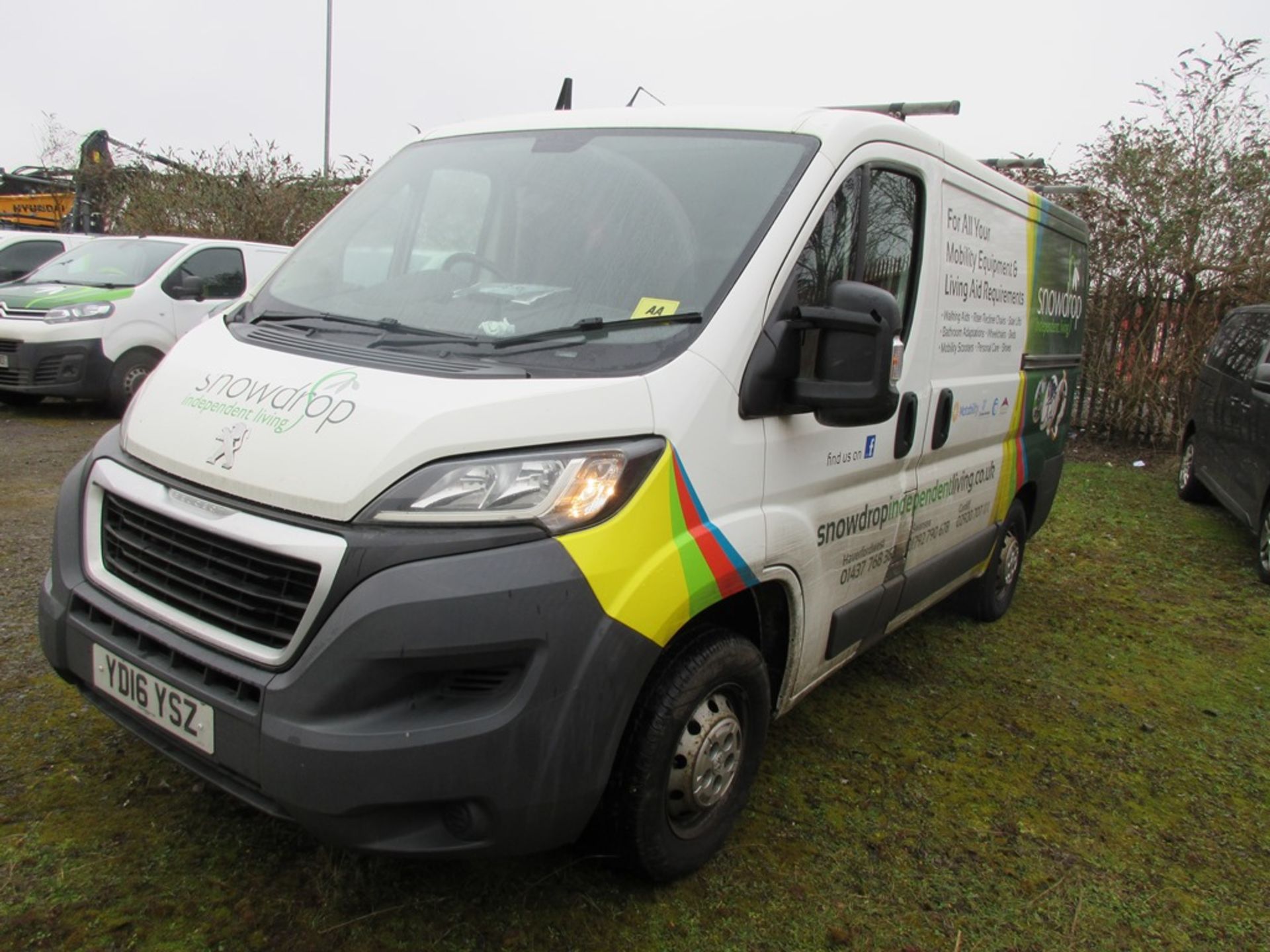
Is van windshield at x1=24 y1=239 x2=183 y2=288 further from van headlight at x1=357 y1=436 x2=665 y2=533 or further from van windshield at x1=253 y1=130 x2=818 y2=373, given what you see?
van headlight at x1=357 y1=436 x2=665 y2=533

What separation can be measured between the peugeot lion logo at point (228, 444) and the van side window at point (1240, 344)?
7.33 m

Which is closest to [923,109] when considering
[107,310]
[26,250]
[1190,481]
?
[1190,481]

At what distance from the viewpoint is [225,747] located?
6.83 ft

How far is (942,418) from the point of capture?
140 inches

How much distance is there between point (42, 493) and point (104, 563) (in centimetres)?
448

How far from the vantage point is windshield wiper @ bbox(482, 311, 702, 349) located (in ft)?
7.98

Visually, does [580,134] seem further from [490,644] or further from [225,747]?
[225,747]

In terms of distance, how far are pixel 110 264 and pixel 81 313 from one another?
105 cm

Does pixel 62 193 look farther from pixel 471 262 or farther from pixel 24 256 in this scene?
pixel 471 262

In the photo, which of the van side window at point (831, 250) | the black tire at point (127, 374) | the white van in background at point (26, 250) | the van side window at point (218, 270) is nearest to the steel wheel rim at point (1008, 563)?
the van side window at point (831, 250)

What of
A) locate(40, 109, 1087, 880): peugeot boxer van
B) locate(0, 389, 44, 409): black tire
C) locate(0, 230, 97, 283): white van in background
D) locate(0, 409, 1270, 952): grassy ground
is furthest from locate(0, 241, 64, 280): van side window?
locate(40, 109, 1087, 880): peugeot boxer van

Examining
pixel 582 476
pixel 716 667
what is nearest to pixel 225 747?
pixel 582 476

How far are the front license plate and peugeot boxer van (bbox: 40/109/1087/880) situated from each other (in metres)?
0.01

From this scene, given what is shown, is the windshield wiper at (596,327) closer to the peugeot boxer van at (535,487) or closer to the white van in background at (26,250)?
the peugeot boxer van at (535,487)
